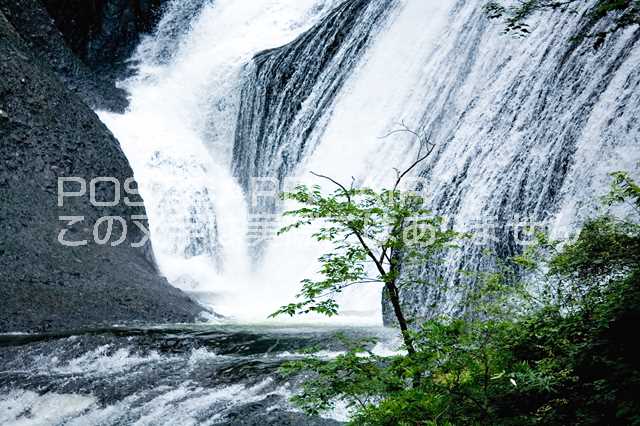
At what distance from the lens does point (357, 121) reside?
632 inches

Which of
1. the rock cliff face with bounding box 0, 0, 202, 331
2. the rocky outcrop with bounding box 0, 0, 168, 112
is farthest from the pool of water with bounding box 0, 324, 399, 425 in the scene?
the rocky outcrop with bounding box 0, 0, 168, 112

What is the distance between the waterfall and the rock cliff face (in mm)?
2456

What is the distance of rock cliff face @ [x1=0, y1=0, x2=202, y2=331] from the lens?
10844 millimetres

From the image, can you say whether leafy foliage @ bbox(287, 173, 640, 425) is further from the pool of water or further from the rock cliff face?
the rock cliff face

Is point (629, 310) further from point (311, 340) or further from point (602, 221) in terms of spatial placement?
point (311, 340)

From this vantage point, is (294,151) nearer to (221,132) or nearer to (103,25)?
(221,132)

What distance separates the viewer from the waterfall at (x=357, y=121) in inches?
322

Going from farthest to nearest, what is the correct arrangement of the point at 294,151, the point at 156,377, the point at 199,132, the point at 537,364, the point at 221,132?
the point at 199,132 → the point at 221,132 → the point at 294,151 → the point at 156,377 → the point at 537,364

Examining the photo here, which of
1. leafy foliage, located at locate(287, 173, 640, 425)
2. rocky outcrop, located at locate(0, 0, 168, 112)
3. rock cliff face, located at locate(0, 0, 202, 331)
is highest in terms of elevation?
rocky outcrop, located at locate(0, 0, 168, 112)

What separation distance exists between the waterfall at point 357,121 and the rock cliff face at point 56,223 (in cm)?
246

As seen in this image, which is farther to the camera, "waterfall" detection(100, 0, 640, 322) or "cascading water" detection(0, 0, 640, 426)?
"waterfall" detection(100, 0, 640, 322)

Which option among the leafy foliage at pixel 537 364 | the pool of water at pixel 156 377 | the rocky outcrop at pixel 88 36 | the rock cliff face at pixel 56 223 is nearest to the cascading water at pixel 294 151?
the pool of water at pixel 156 377

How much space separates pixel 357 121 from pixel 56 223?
8.29 metres

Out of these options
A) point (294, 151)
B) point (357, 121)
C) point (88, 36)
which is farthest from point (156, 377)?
point (88, 36)
